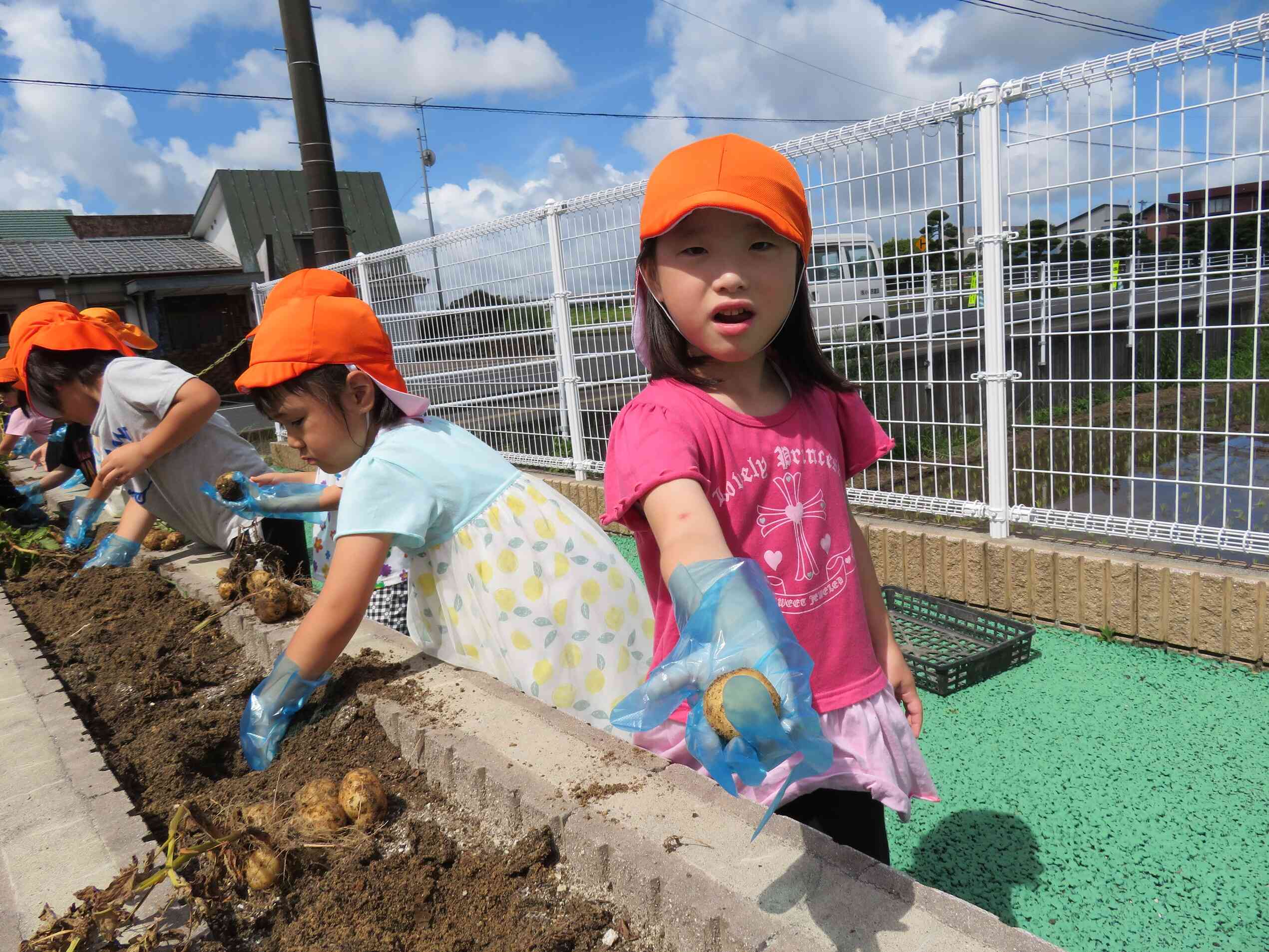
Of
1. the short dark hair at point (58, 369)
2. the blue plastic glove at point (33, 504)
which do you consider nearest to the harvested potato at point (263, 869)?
the short dark hair at point (58, 369)

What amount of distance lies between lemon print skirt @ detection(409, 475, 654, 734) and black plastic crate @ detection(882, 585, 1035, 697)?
1.23 m

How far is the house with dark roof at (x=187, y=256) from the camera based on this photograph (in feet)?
62.9

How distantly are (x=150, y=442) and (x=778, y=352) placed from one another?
9.55 ft

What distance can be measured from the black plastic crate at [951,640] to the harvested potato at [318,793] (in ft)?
6.09

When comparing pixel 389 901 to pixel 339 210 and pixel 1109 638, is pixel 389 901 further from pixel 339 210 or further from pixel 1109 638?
pixel 339 210

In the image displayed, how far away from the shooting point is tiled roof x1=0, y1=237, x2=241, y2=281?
19.2 meters

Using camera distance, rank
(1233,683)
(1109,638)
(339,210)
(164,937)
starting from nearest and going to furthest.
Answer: (164,937) < (1233,683) < (1109,638) < (339,210)

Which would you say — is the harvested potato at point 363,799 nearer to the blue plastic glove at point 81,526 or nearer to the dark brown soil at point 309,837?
the dark brown soil at point 309,837

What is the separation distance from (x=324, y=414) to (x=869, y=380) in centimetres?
239

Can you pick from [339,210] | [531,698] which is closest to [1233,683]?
[531,698]

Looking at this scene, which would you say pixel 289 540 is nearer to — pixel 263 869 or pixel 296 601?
pixel 296 601

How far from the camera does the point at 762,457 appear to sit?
132 cm

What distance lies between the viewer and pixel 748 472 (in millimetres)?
1306

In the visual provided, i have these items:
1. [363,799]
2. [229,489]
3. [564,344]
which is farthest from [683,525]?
[564,344]
